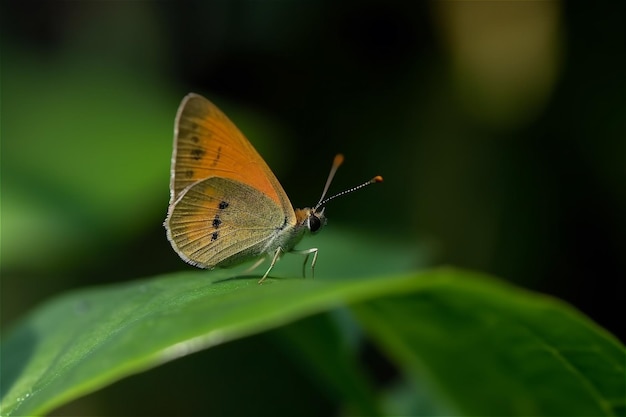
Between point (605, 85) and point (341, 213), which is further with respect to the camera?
point (341, 213)

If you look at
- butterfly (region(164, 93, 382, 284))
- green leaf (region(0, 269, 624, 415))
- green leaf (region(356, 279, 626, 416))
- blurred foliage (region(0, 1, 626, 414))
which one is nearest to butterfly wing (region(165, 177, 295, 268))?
butterfly (region(164, 93, 382, 284))

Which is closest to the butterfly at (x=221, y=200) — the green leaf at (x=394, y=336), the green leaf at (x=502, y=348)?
the green leaf at (x=394, y=336)

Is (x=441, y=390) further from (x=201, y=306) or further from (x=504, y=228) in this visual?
(x=504, y=228)

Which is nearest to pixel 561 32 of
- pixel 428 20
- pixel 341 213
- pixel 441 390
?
pixel 428 20

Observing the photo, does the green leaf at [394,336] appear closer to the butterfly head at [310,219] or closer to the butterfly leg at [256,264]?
the butterfly leg at [256,264]

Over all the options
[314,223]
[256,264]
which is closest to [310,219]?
[314,223]

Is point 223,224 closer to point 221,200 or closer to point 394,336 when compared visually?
point 221,200
